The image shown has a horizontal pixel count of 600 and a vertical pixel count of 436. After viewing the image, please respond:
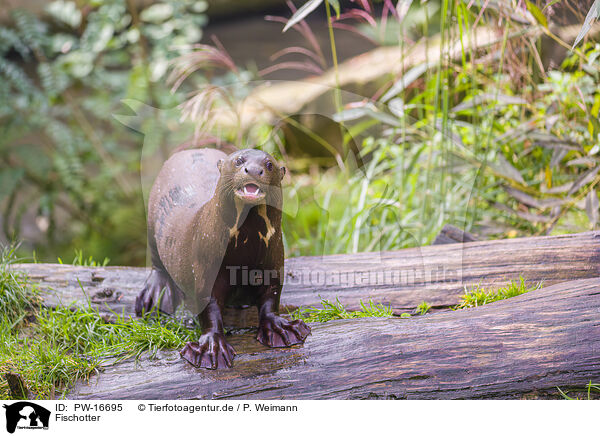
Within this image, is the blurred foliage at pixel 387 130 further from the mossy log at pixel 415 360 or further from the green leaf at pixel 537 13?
the mossy log at pixel 415 360

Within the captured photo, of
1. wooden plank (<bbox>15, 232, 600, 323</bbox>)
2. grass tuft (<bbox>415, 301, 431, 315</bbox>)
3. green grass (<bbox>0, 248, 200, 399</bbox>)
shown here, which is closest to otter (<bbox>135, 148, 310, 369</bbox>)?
green grass (<bbox>0, 248, 200, 399</bbox>)

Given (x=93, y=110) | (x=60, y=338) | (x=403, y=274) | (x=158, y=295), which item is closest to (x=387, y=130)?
(x=403, y=274)

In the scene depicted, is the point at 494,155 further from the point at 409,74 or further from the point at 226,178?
the point at 226,178

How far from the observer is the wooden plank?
179cm

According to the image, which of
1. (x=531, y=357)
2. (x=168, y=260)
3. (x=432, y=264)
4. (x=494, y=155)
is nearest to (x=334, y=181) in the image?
(x=494, y=155)

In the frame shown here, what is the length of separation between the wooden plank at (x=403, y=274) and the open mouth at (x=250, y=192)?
0.59m

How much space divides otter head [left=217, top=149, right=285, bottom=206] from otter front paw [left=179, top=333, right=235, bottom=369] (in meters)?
0.39

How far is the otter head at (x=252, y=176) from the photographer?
1271mm

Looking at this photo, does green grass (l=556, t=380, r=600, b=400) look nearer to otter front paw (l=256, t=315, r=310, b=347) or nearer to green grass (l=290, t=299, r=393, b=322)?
green grass (l=290, t=299, r=393, b=322)
